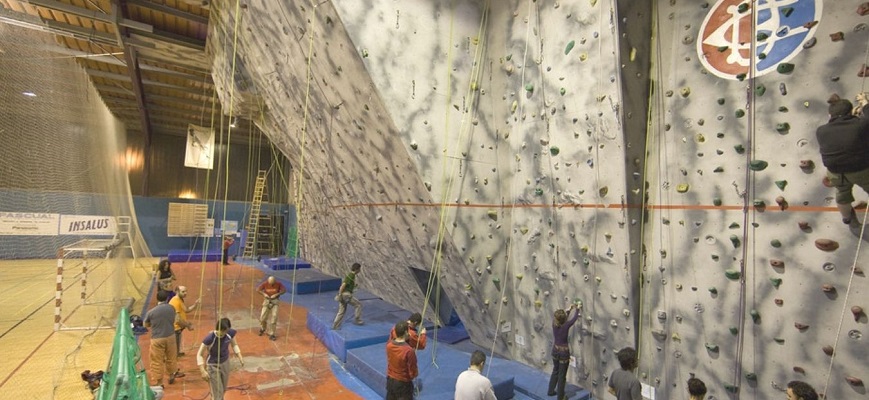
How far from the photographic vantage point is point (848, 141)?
207 centimetres

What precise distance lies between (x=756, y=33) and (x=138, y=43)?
10305 millimetres

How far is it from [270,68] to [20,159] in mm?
2968

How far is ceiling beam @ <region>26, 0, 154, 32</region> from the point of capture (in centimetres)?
754

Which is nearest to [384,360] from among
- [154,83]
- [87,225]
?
[87,225]

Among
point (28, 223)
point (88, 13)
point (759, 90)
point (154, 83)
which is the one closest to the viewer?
point (759, 90)

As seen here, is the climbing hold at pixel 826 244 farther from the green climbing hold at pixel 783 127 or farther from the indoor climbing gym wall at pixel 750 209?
the green climbing hold at pixel 783 127

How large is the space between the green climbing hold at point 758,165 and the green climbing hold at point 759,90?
17.2 inches

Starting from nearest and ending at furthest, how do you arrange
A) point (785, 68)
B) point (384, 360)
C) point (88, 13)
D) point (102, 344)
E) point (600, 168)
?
point (785, 68), point (600, 168), point (384, 360), point (102, 344), point (88, 13)

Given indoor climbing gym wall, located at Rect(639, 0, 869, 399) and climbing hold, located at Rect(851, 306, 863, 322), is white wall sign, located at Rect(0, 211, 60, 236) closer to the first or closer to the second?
indoor climbing gym wall, located at Rect(639, 0, 869, 399)

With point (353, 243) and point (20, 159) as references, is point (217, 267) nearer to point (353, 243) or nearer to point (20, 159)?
point (353, 243)

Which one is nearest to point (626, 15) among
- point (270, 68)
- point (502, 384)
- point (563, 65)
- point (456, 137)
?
point (563, 65)

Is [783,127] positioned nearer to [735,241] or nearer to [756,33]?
[756,33]

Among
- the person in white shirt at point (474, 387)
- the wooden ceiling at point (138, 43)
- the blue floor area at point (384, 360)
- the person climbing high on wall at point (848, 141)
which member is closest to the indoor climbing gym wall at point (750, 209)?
the person climbing high on wall at point (848, 141)

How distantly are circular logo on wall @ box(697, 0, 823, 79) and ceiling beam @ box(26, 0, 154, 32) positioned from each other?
9.33 meters
